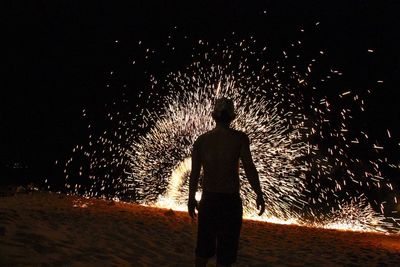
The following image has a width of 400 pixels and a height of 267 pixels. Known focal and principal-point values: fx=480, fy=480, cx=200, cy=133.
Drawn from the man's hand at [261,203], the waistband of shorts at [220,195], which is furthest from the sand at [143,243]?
the man's hand at [261,203]

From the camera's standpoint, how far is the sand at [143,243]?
16.3ft

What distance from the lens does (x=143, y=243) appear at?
21.2 feet

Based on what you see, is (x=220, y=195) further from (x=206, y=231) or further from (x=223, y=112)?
(x=223, y=112)

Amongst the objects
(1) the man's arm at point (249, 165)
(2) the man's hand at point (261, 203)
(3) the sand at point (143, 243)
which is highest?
(1) the man's arm at point (249, 165)

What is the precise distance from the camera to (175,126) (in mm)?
15977

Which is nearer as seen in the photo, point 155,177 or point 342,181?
point 155,177

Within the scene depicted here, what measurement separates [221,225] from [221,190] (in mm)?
295

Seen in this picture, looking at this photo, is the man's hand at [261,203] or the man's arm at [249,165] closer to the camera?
the man's arm at [249,165]

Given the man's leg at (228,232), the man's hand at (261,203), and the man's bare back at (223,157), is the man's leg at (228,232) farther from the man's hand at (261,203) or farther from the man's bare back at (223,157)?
the man's hand at (261,203)

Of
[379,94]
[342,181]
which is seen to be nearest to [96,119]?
[342,181]

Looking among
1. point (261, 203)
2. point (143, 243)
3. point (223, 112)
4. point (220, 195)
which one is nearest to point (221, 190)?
point (220, 195)

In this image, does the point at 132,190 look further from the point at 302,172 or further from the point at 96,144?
the point at 302,172

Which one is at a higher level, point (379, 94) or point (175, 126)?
point (379, 94)

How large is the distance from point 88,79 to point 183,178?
13.7 meters
